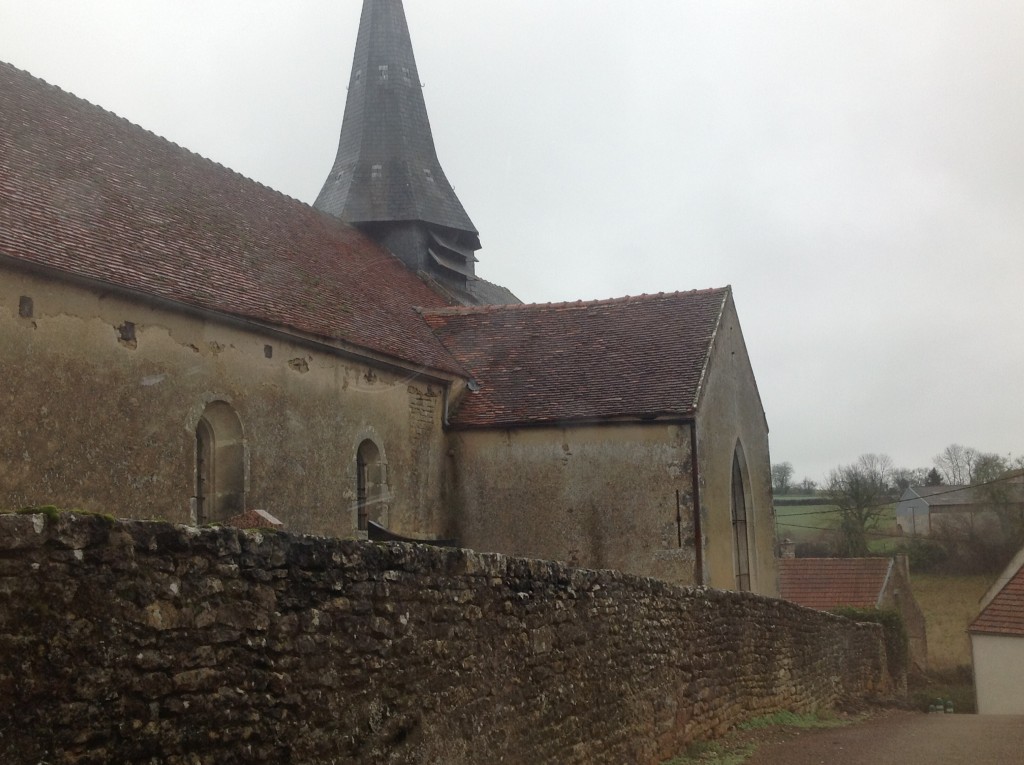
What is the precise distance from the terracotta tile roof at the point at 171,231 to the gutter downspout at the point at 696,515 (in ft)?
14.3

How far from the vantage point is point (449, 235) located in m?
26.0

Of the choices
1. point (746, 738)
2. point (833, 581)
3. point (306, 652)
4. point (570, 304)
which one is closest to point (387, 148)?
point (570, 304)

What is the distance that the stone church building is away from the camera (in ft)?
38.3

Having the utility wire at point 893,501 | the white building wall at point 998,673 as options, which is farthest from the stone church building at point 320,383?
the utility wire at point 893,501

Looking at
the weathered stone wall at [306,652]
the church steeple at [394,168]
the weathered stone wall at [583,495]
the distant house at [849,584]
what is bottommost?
the distant house at [849,584]

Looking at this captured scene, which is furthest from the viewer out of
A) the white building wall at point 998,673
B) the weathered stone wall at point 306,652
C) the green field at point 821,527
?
the green field at point 821,527

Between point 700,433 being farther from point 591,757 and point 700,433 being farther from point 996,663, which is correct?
point 996,663

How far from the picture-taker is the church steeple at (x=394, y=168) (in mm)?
24891

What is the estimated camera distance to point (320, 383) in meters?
15.5

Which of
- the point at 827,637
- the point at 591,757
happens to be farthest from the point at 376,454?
the point at 591,757

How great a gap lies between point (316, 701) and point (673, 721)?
5.83 meters

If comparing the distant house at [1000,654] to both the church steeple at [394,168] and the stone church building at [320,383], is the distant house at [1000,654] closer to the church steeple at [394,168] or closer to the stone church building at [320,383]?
the stone church building at [320,383]

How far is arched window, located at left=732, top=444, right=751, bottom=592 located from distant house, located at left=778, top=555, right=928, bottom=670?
11186 mm

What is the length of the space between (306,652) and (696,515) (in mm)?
12293
